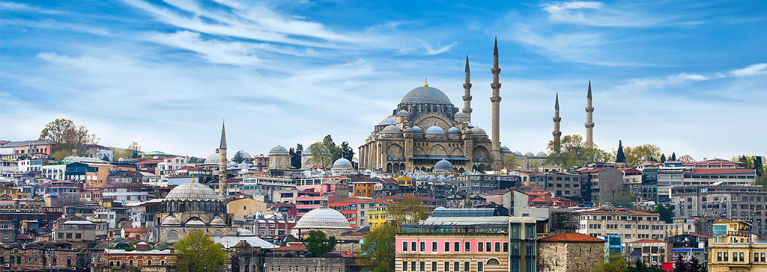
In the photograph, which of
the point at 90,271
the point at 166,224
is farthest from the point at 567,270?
the point at 166,224

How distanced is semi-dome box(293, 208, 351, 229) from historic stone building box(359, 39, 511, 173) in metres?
32.6

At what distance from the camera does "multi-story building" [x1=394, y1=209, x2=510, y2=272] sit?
152 ft

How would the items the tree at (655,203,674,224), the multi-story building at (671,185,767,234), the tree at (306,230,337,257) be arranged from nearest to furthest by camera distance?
the tree at (306,230,337,257) < the tree at (655,203,674,224) < the multi-story building at (671,185,767,234)

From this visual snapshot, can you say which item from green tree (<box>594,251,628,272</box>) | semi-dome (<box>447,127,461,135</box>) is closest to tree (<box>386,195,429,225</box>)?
green tree (<box>594,251,628,272</box>)

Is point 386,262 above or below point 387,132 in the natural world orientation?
below

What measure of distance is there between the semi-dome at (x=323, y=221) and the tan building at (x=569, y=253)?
26987 millimetres

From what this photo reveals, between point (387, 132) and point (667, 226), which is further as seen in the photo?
point (387, 132)

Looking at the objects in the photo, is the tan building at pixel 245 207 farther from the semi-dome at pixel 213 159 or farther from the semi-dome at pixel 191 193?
the semi-dome at pixel 213 159

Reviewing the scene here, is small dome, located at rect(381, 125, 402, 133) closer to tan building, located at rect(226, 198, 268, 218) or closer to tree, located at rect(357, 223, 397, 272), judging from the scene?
tan building, located at rect(226, 198, 268, 218)

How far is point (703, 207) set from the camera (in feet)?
276

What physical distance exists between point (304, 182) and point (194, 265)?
37.5 metres

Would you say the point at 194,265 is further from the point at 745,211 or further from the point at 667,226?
the point at 745,211

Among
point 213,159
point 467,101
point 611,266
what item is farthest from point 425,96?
point 611,266

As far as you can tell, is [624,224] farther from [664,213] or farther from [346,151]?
[346,151]
